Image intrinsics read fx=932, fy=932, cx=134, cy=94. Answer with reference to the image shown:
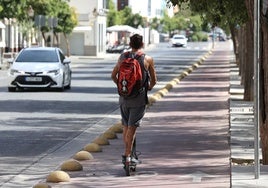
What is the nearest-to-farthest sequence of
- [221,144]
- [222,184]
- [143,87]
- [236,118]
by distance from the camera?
[222,184] < [143,87] < [221,144] < [236,118]

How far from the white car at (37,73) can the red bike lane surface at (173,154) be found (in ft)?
20.2

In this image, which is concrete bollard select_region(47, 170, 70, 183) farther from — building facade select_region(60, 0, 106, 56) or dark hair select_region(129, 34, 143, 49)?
building facade select_region(60, 0, 106, 56)

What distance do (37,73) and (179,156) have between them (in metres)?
16.2

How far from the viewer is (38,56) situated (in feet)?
100

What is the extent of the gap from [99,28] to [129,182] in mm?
77910

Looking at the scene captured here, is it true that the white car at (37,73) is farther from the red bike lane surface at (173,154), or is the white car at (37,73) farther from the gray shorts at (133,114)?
the gray shorts at (133,114)

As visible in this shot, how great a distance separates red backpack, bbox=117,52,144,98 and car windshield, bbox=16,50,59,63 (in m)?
19.0

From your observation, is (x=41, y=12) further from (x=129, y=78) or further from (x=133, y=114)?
(x=129, y=78)

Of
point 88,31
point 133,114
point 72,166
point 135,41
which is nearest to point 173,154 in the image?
point 72,166

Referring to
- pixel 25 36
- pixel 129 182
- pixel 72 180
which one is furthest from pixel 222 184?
pixel 25 36

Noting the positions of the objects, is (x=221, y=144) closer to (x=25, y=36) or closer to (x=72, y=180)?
(x=72, y=180)

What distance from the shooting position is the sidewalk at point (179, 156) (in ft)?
36.7

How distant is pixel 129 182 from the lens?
1119 centimetres

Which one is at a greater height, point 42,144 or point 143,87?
point 143,87
